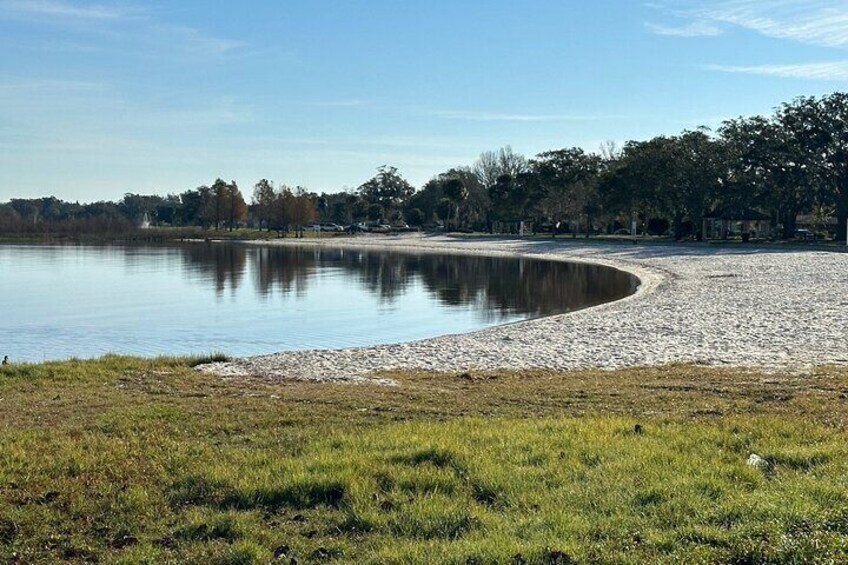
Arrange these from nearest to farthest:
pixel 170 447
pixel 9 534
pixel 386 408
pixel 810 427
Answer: pixel 9 534, pixel 170 447, pixel 810 427, pixel 386 408

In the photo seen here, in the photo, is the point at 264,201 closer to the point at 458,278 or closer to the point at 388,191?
the point at 388,191

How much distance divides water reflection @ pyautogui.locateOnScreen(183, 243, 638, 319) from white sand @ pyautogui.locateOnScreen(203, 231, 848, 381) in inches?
179

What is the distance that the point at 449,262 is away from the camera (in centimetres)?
7331

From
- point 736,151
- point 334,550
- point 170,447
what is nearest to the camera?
point 334,550

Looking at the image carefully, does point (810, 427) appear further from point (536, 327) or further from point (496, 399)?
point (536, 327)

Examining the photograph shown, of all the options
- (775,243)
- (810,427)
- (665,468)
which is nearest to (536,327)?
(810,427)

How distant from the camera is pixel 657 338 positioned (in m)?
21.1

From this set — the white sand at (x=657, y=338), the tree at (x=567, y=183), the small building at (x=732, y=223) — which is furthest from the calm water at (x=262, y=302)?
the tree at (x=567, y=183)

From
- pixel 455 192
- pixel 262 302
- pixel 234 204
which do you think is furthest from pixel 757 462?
pixel 234 204

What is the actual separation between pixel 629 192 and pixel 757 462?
92.2 metres

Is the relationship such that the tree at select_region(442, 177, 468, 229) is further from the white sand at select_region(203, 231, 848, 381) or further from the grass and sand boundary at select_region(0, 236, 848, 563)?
the grass and sand boundary at select_region(0, 236, 848, 563)

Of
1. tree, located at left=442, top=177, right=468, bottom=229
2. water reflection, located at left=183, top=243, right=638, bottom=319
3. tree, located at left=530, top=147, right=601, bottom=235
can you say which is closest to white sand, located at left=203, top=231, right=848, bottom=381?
water reflection, located at left=183, top=243, right=638, bottom=319

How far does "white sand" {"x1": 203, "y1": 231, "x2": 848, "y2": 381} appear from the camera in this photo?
16984 millimetres

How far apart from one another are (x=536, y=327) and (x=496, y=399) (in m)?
13.6
